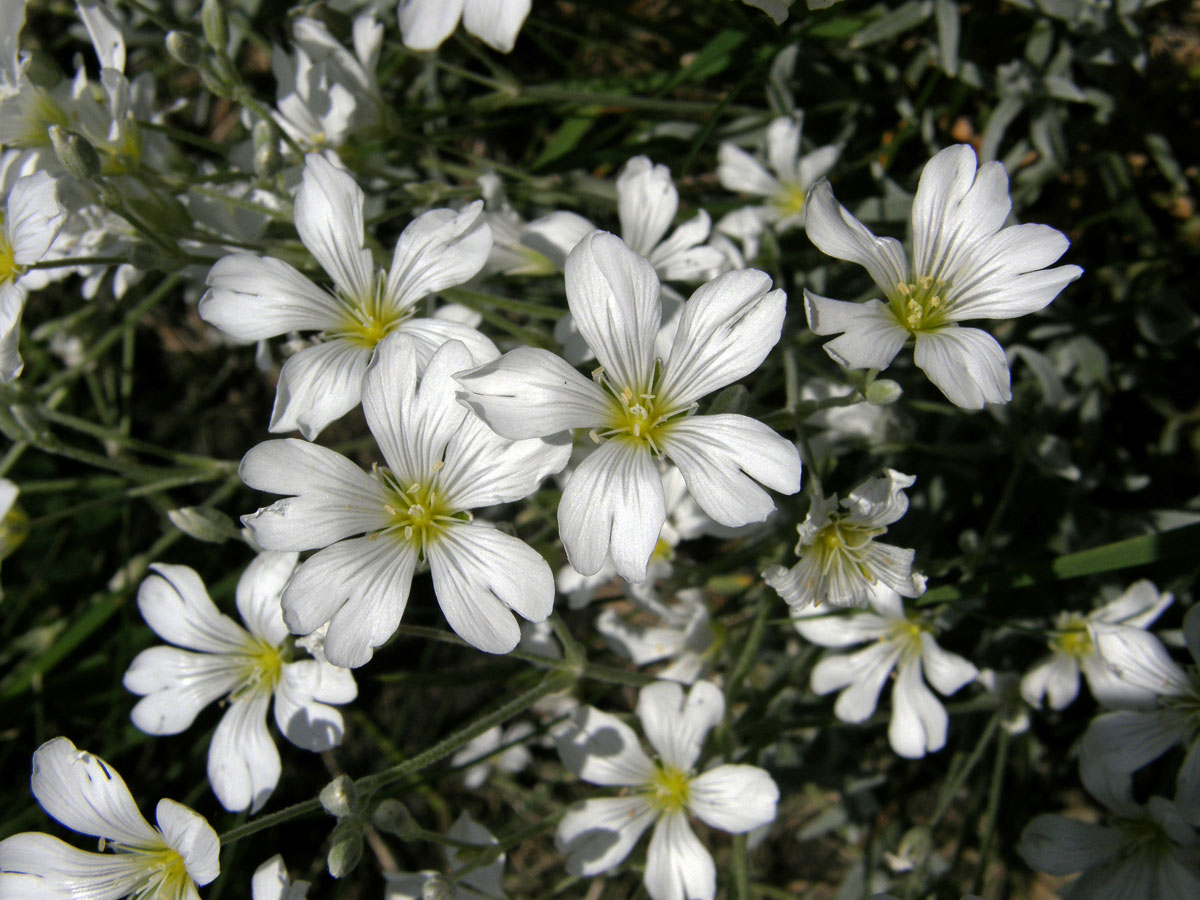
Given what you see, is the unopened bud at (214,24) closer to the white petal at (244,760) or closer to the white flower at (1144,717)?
the white petal at (244,760)

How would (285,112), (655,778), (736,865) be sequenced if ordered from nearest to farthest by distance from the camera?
(736,865), (655,778), (285,112)

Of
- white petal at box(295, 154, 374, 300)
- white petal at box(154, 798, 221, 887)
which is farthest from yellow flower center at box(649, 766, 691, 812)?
white petal at box(295, 154, 374, 300)

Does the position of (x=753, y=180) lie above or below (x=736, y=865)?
above

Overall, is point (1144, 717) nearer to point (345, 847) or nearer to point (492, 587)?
point (492, 587)

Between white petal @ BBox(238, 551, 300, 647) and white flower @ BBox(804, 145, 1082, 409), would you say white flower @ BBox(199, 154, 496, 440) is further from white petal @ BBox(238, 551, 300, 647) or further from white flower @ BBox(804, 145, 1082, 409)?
white flower @ BBox(804, 145, 1082, 409)

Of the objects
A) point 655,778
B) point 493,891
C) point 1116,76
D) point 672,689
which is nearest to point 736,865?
point 655,778

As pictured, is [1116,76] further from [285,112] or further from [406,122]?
[285,112]
